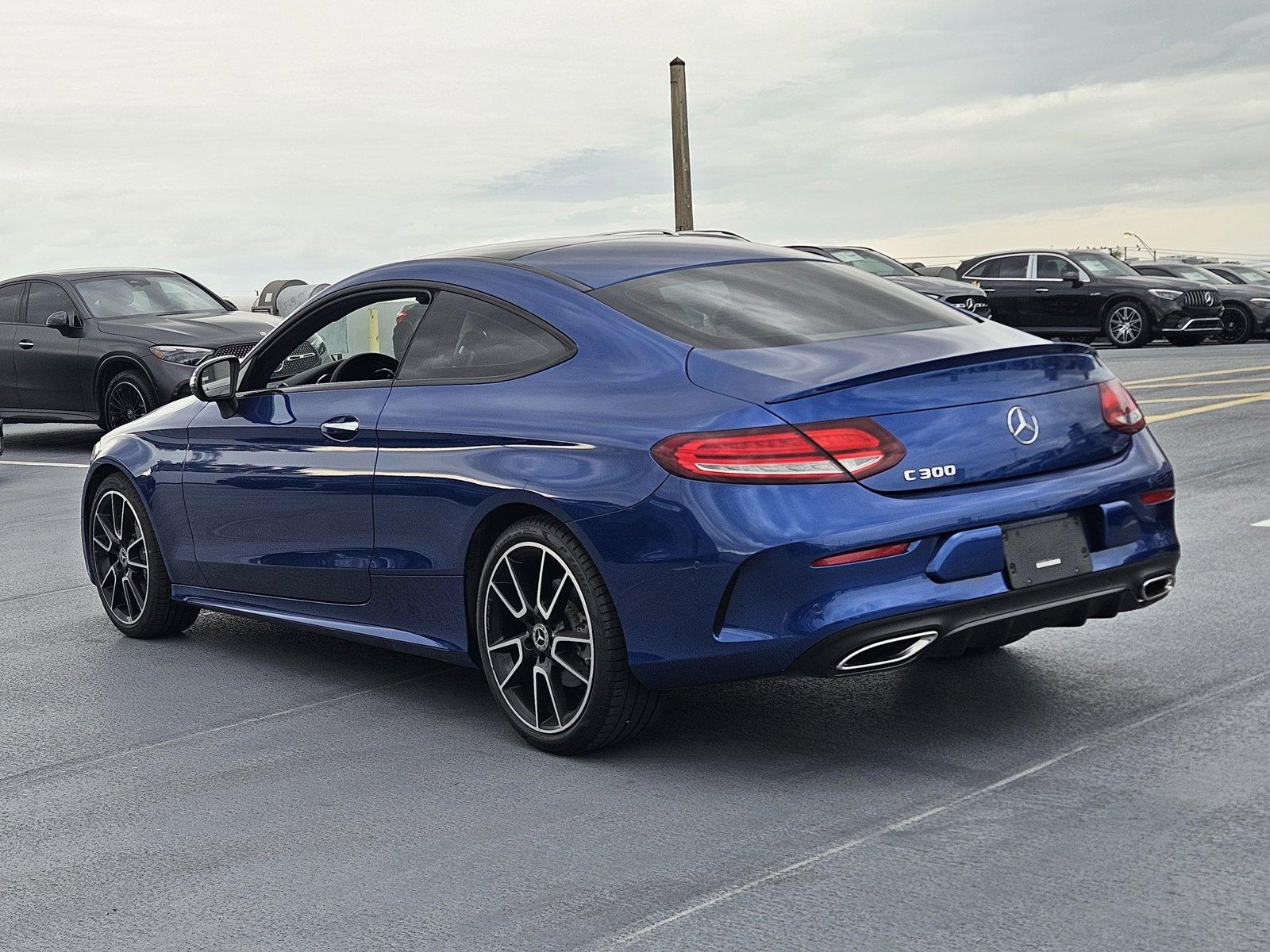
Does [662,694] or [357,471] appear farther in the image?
[357,471]

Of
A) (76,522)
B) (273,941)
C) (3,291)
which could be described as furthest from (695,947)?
(3,291)

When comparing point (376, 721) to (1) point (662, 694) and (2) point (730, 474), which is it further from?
(2) point (730, 474)

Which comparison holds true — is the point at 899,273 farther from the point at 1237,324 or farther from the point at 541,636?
the point at 541,636

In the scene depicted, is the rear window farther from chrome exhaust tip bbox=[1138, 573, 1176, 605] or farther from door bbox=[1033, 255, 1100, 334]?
door bbox=[1033, 255, 1100, 334]

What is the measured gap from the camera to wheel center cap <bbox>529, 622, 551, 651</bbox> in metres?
4.82

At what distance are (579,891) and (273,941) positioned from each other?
2.20 feet

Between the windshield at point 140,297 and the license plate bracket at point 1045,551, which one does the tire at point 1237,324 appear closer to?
the windshield at point 140,297

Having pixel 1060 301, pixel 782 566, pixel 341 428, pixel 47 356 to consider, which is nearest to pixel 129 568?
pixel 341 428

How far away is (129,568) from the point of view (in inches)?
271

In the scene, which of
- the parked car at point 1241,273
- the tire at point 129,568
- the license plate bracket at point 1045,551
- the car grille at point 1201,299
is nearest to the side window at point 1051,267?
the car grille at point 1201,299

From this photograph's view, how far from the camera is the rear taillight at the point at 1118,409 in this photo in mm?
4793

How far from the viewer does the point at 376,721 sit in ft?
17.5

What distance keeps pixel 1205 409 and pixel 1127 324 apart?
1178 cm

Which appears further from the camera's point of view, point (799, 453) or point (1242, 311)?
point (1242, 311)
